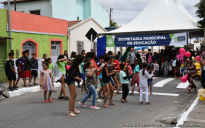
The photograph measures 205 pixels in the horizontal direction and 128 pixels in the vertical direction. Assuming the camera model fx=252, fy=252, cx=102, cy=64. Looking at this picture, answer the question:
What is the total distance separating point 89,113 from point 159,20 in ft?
38.0

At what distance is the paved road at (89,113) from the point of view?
237 inches

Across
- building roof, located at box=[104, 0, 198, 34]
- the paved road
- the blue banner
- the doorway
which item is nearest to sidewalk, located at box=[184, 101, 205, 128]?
the paved road

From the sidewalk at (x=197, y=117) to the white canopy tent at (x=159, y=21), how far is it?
828 cm

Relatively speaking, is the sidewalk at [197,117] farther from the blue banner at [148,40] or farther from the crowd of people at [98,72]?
the blue banner at [148,40]

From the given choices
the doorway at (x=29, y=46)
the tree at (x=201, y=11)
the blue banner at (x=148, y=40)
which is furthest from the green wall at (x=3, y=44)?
the tree at (x=201, y=11)

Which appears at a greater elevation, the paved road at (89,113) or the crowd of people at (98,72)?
the crowd of people at (98,72)

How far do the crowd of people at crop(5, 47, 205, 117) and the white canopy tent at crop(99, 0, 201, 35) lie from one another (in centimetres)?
179

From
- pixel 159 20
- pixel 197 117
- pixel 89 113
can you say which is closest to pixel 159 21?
pixel 159 20

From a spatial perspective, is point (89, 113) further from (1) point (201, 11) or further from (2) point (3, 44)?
(1) point (201, 11)

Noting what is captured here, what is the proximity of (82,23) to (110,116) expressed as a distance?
57.9 ft

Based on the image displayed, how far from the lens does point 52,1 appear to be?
1012 inches

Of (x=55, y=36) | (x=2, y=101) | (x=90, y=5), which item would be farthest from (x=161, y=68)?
(x=90, y=5)

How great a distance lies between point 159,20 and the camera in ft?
55.7

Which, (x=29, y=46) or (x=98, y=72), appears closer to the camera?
(x=98, y=72)
